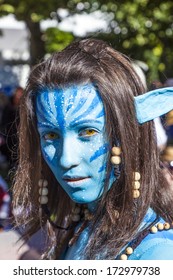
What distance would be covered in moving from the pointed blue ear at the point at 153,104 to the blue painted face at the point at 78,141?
0.33 ft

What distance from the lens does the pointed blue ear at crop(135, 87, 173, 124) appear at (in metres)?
1.50

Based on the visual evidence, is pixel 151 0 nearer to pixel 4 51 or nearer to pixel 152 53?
pixel 152 53

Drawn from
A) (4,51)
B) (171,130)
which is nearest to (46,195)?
(171,130)

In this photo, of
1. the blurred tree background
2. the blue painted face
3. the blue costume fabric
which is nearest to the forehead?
the blue painted face

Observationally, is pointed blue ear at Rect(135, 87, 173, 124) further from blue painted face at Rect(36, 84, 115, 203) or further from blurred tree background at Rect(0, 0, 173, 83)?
blurred tree background at Rect(0, 0, 173, 83)

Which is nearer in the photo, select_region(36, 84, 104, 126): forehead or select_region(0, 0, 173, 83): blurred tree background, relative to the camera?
select_region(36, 84, 104, 126): forehead

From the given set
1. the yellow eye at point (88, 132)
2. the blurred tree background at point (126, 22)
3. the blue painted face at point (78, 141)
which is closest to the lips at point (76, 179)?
the blue painted face at point (78, 141)

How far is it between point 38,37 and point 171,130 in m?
8.91

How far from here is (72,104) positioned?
1498mm

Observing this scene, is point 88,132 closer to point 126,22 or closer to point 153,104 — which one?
point 153,104

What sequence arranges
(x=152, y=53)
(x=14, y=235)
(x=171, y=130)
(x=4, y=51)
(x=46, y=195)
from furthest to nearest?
(x=4, y=51)
(x=152, y=53)
(x=171, y=130)
(x=14, y=235)
(x=46, y=195)

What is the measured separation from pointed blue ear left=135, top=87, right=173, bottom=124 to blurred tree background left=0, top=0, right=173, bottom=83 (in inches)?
222

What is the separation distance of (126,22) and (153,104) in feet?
29.6

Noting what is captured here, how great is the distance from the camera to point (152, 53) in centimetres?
1195
